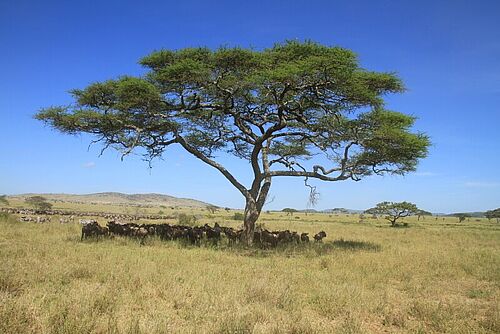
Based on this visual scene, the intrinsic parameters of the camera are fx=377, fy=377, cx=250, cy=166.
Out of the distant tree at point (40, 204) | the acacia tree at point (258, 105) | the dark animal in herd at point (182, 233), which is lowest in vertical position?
the dark animal in herd at point (182, 233)

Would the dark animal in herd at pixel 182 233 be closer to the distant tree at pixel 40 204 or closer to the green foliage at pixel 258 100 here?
the green foliage at pixel 258 100

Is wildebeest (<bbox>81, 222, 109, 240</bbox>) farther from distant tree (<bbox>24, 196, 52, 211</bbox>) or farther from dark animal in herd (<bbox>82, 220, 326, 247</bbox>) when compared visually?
distant tree (<bbox>24, 196, 52, 211</bbox>)

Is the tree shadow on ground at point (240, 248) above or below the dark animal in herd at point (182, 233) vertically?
below

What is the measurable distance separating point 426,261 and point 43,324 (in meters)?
11.8

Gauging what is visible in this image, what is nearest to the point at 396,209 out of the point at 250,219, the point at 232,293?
the point at 250,219

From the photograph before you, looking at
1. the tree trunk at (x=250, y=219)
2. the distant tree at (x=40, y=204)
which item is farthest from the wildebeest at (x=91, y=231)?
the distant tree at (x=40, y=204)

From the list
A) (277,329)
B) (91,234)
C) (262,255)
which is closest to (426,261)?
(262,255)

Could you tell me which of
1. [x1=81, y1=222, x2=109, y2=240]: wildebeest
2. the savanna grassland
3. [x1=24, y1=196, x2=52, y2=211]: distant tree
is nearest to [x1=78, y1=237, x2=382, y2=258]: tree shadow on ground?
[x1=81, y1=222, x2=109, y2=240]: wildebeest

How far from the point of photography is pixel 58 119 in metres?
16.0

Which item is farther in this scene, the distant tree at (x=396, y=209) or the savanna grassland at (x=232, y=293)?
the distant tree at (x=396, y=209)

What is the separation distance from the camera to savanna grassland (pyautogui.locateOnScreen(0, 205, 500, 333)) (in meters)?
5.43

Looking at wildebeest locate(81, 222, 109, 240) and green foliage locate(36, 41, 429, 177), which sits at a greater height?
green foliage locate(36, 41, 429, 177)

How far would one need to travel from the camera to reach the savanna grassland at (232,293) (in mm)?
5430

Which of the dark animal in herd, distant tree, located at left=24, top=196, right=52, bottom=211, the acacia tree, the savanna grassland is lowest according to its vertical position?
the savanna grassland
